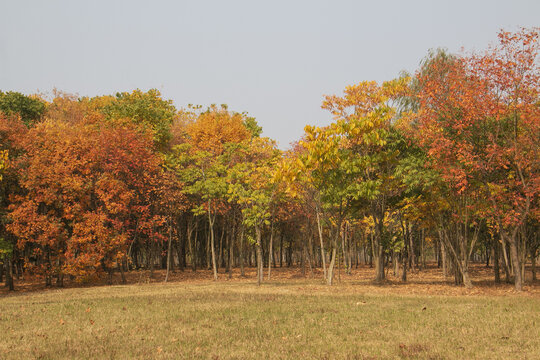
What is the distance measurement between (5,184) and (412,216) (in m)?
25.4

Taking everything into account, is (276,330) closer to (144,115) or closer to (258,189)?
(258,189)

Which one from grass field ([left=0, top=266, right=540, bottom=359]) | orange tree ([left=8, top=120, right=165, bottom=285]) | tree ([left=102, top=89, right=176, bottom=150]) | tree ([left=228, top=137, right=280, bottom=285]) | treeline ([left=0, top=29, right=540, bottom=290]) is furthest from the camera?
tree ([left=102, top=89, right=176, bottom=150])

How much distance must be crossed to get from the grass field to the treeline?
7.55 metres

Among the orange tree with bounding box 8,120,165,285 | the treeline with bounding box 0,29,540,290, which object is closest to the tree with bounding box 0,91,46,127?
the treeline with bounding box 0,29,540,290

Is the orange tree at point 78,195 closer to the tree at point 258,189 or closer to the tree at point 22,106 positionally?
the tree at point 258,189

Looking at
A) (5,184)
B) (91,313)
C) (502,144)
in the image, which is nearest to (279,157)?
(502,144)

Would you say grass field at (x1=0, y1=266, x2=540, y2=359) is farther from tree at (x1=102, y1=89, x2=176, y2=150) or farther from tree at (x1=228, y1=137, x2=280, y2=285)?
tree at (x1=102, y1=89, x2=176, y2=150)

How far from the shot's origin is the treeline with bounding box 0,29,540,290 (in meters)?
21.0

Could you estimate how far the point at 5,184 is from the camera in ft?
97.8

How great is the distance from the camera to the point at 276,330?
35.8ft

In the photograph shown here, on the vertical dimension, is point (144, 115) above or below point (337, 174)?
Result: above

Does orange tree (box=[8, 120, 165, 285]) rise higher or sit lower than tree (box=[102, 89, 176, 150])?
lower

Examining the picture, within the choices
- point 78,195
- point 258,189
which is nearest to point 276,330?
point 258,189

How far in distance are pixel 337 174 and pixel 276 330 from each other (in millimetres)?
13328
